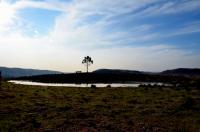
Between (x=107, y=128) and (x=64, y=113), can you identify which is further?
(x=64, y=113)

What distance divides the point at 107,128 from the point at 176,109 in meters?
10.2

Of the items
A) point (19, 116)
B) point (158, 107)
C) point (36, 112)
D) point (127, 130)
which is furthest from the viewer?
point (158, 107)

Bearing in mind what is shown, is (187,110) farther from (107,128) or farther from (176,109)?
(107,128)

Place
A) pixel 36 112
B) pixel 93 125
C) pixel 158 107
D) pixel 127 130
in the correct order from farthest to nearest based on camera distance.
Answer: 1. pixel 158 107
2. pixel 36 112
3. pixel 93 125
4. pixel 127 130

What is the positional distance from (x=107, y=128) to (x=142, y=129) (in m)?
2.25

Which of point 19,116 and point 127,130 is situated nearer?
point 127,130

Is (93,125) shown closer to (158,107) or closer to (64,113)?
(64,113)

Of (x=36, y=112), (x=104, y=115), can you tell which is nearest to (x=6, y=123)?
(x=36, y=112)

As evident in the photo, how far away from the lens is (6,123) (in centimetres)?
2339

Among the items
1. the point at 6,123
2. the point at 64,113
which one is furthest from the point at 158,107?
the point at 6,123

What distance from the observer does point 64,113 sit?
28.1 meters

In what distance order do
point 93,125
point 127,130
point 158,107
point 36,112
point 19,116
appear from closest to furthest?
1. point 127,130
2. point 93,125
3. point 19,116
4. point 36,112
5. point 158,107

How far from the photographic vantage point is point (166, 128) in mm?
22203

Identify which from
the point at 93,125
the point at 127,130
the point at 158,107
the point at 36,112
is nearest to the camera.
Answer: the point at 127,130
